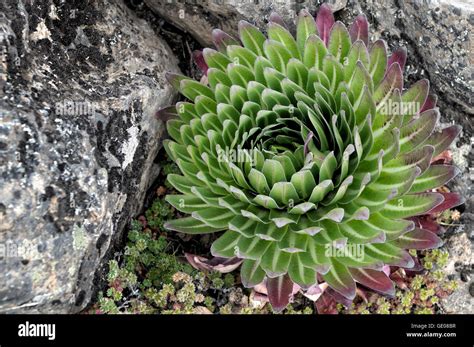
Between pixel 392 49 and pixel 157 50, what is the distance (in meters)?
1.20

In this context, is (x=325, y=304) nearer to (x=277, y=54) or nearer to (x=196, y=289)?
(x=196, y=289)

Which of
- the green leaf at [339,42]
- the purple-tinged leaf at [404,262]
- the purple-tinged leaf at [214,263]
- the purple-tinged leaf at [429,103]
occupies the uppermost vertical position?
the green leaf at [339,42]

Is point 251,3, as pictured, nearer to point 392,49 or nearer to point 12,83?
point 392,49

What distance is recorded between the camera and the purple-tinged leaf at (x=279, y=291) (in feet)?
9.23

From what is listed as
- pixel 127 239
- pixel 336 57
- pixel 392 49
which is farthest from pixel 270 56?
pixel 127 239

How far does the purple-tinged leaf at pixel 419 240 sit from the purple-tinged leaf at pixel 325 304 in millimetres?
556

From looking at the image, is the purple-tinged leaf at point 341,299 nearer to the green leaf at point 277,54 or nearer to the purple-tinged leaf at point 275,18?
the green leaf at point 277,54

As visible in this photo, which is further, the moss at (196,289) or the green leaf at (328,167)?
the moss at (196,289)

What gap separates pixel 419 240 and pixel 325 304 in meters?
0.65

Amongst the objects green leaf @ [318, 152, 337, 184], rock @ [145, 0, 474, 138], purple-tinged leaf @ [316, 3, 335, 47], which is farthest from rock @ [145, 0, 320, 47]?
green leaf @ [318, 152, 337, 184]

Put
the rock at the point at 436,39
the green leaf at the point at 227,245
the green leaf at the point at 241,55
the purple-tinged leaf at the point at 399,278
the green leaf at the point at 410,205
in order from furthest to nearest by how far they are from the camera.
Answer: the purple-tinged leaf at the point at 399,278, the rock at the point at 436,39, the green leaf at the point at 241,55, the green leaf at the point at 227,245, the green leaf at the point at 410,205

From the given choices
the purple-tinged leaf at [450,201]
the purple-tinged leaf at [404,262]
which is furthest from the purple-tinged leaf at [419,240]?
the purple-tinged leaf at [450,201]

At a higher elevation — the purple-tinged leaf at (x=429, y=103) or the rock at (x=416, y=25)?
the rock at (x=416, y=25)

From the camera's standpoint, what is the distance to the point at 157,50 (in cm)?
340
